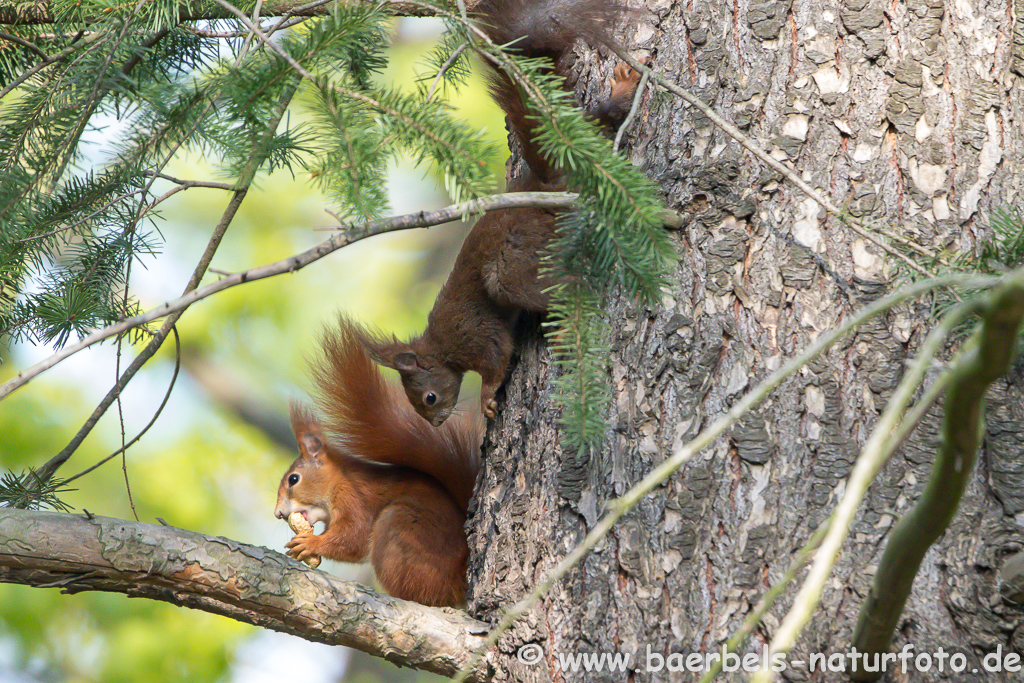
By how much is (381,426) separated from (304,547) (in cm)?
38

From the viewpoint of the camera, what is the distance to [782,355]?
131 centimetres

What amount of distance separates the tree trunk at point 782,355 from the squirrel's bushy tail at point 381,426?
609 mm

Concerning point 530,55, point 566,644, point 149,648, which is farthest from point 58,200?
point 149,648

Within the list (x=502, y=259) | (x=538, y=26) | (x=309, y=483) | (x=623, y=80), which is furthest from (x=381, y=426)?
(x=538, y=26)

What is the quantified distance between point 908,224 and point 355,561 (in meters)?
1.63

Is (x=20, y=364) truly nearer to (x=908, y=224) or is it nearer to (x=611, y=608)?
(x=611, y=608)

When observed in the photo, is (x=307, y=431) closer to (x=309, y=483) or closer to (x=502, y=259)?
(x=309, y=483)

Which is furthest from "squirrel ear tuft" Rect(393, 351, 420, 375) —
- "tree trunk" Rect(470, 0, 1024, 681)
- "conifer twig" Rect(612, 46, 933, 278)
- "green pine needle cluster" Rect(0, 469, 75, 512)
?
"conifer twig" Rect(612, 46, 933, 278)

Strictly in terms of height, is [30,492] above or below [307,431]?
below

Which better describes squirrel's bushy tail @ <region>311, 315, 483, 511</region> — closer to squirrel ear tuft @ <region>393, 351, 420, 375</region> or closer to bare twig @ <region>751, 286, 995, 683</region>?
squirrel ear tuft @ <region>393, 351, 420, 375</region>

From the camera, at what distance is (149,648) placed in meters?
3.29

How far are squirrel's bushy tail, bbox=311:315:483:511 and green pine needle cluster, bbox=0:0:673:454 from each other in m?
0.72

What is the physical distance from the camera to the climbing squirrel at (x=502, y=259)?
128 cm

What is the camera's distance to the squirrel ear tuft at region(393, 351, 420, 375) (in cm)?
229
